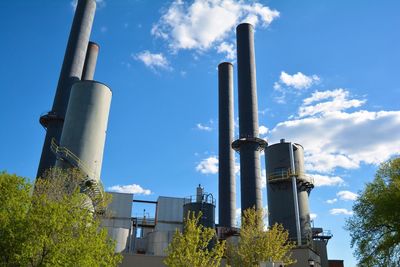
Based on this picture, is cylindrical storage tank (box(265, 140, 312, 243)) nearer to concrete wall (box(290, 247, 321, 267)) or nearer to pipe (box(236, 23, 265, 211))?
pipe (box(236, 23, 265, 211))

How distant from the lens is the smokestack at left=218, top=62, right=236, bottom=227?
55197 mm

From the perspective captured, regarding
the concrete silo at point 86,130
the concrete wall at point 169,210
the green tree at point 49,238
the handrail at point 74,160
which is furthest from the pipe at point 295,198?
the green tree at point 49,238

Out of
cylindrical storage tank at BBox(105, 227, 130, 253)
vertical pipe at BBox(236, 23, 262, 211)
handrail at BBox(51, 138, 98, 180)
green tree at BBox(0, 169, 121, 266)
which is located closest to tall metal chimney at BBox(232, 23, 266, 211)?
vertical pipe at BBox(236, 23, 262, 211)

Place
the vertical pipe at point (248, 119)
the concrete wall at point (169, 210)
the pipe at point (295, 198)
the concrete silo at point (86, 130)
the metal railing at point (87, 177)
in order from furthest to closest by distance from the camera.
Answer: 1. the concrete wall at point (169, 210)
2. the vertical pipe at point (248, 119)
3. the pipe at point (295, 198)
4. the concrete silo at point (86, 130)
5. the metal railing at point (87, 177)

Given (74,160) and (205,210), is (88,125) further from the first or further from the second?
(205,210)

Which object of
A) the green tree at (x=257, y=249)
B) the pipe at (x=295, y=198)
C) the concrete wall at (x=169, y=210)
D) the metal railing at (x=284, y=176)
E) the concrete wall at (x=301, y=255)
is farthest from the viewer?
the concrete wall at (x=169, y=210)

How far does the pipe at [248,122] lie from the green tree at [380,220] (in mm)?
16420

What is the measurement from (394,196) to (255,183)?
20.8 m

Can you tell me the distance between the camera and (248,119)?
166ft

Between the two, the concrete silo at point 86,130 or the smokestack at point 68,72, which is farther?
the smokestack at point 68,72

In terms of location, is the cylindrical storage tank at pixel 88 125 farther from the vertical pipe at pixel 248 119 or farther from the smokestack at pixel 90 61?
the smokestack at pixel 90 61

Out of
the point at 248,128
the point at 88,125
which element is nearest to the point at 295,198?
the point at 248,128

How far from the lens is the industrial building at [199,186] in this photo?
1336 inches

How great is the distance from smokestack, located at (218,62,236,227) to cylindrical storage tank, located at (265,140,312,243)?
37.0 ft
